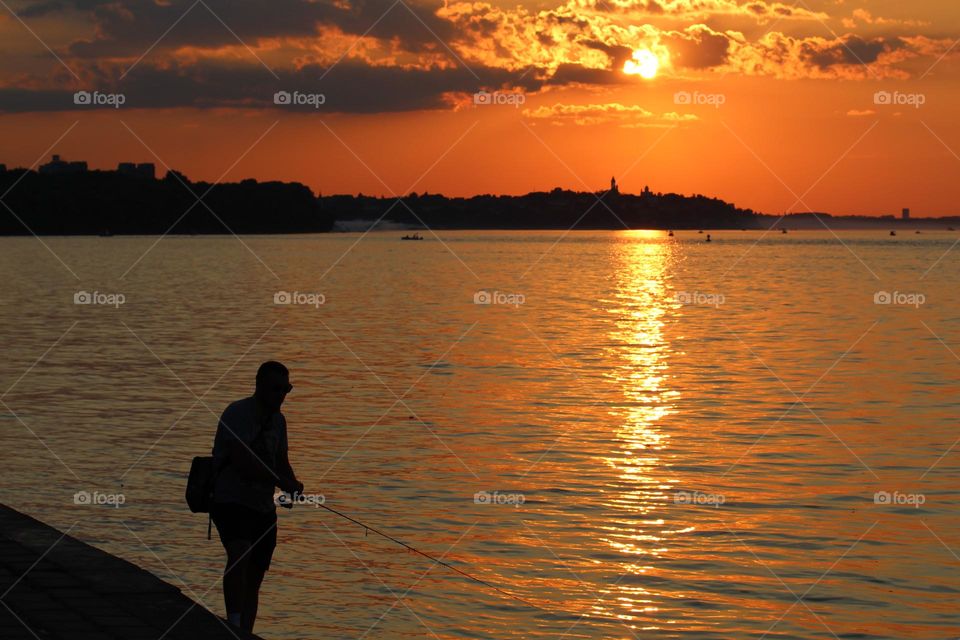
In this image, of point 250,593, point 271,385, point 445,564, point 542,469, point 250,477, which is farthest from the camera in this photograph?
point 542,469

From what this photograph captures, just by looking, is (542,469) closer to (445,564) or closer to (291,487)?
(445,564)

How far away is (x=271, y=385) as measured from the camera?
30.1ft

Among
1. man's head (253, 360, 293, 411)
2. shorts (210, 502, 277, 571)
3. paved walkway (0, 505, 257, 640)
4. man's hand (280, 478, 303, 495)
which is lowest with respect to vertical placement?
paved walkway (0, 505, 257, 640)

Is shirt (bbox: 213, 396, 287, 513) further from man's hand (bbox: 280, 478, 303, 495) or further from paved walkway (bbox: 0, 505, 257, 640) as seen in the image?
paved walkway (bbox: 0, 505, 257, 640)

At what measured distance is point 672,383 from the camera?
3155cm

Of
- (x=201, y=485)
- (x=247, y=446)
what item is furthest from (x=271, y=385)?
(x=201, y=485)

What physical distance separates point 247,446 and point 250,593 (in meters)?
1.26

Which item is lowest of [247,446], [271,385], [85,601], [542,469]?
[85,601]

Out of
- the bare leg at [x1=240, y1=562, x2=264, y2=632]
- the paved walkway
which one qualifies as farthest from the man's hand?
the paved walkway

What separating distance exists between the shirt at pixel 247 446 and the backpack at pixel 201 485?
5 cm

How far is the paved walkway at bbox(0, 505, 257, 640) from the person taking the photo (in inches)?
333

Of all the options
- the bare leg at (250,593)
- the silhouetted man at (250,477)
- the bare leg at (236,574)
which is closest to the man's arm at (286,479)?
the silhouetted man at (250,477)

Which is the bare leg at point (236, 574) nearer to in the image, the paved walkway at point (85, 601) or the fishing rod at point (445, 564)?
the paved walkway at point (85, 601)

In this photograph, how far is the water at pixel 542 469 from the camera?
12.7 meters
